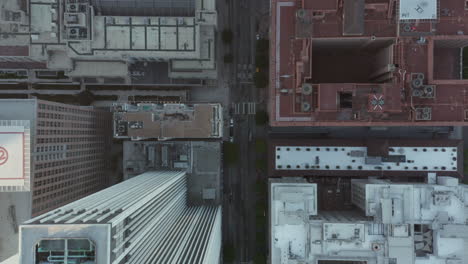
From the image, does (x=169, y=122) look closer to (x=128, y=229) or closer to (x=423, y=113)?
(x=128, y=229)

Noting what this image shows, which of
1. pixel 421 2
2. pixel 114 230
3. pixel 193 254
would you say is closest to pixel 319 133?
pixel 421 2

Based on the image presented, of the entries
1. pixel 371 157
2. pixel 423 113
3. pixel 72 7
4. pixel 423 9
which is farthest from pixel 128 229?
pixel 423 9

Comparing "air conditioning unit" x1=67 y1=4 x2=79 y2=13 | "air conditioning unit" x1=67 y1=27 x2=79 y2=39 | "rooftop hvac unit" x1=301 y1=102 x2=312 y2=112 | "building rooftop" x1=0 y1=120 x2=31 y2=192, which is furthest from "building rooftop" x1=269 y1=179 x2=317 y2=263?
"air conditioning unit" x1=67 y1=4 x2=79 y2=13

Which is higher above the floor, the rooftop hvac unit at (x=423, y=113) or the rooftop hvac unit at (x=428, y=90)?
the rooftop hvac unit at (x=428, y=90)

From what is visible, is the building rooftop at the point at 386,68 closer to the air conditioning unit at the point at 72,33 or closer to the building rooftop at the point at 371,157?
the building rooftop at the point at 371,157

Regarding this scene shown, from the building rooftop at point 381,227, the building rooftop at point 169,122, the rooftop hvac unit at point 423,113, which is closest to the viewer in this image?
the rooftop hvac unit at point 423,113

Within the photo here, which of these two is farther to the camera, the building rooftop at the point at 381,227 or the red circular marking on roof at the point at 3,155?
the building rooftop at the point at 381,227

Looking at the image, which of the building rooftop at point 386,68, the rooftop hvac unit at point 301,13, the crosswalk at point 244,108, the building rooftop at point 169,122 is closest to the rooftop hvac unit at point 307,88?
the building rooftop at point 386,68
